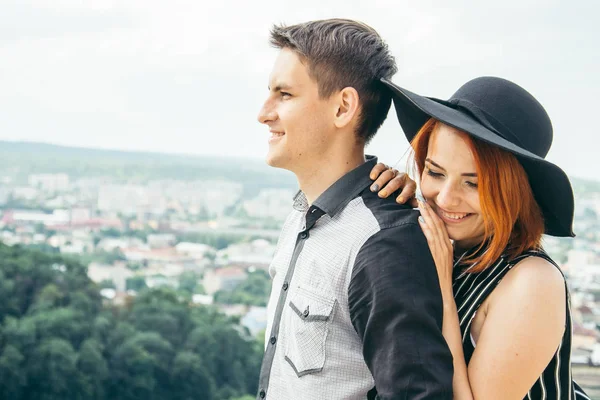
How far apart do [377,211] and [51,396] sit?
8792mm

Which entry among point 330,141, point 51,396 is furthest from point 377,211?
point 51,396

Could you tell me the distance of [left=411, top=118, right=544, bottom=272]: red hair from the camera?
1313mm

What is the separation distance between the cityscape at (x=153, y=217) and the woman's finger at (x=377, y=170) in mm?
9983

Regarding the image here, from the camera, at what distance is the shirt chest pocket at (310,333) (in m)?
1.29

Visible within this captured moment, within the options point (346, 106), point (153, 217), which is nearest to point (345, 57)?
point (346, 106)

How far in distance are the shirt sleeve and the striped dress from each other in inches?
3.8

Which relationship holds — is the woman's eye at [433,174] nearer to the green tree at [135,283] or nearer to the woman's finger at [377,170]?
the woman's finger at [377,170]

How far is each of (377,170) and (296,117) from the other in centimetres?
19

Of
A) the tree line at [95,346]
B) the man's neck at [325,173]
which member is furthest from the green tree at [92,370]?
the man's neck at [325,173]

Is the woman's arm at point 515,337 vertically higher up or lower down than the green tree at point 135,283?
higher up

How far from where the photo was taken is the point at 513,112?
138cm

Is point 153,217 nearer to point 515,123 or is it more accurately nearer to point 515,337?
point 515,123

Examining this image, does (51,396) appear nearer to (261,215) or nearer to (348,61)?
(261,215)

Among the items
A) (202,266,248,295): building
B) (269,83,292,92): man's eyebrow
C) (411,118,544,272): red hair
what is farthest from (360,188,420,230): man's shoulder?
(202,266,248,295): building
